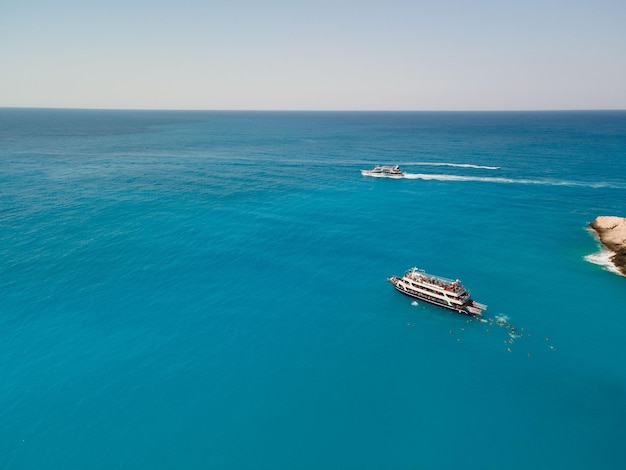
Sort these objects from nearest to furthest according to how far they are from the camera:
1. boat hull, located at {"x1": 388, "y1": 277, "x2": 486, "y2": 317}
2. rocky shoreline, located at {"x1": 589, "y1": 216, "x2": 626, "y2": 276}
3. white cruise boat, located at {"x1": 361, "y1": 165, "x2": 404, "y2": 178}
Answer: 1. boat hull, located at {"x1": 388, "y1": 277, "x2": 486, "y2": 317}
2. rocky shoreline, located at {"x1": 589, "y1": 216, "x2": 626, "y2": 276}
3. white cruise boat, located at {"x1": 361, "y1": 165, "x2": 404, "y2": 178}

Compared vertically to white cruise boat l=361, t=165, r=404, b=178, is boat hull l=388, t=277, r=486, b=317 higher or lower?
lower

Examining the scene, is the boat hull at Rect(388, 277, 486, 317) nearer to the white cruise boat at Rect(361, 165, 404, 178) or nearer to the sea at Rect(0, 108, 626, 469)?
the sea at Rect(0, 108, 626, 469)

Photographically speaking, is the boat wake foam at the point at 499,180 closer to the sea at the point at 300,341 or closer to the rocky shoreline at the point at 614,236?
the sea at the point at 300,341

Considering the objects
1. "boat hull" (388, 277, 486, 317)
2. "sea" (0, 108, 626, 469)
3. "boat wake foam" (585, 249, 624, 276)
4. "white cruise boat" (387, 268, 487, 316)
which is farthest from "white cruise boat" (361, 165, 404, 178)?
"boat hull" (388, 277, 486, 317)

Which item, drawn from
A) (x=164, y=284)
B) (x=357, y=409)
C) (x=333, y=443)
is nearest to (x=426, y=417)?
(x=357, y=409)

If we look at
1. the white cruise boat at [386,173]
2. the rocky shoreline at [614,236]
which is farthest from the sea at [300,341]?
the white cruise boat at [386,173]

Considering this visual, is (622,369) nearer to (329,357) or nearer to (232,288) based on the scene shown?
(329,357)
